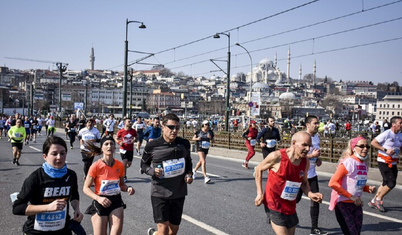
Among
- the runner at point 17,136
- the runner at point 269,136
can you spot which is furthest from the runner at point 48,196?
the runner at point 17,136

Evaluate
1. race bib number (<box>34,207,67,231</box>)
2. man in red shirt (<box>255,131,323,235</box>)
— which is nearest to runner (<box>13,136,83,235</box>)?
race bib number (<box>34,207,67,231</box>)

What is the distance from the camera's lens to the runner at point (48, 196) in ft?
11.8

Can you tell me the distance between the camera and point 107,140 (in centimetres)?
532

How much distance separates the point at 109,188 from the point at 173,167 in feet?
2.78

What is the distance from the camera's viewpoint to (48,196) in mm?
3717

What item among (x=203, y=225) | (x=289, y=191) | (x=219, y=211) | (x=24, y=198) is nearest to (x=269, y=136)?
(x=219, y=211)

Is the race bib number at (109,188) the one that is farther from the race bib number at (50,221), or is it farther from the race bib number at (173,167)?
the race bib number at (50,221)

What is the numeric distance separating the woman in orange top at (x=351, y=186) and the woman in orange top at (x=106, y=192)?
2555mm

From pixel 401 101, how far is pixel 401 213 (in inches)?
4252

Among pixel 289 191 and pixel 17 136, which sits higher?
pixel 289 191

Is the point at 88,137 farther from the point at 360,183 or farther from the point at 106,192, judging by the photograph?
the point at 360,183

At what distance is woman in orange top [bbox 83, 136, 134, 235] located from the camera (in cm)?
481

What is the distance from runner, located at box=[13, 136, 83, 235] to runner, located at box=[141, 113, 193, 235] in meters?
1.18

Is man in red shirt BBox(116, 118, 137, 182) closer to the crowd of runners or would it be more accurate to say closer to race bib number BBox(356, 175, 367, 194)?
the crowd of runners
